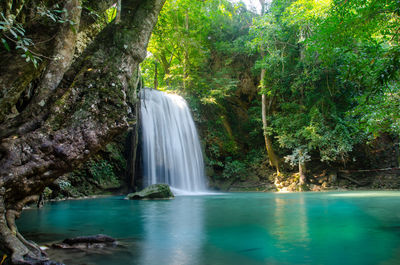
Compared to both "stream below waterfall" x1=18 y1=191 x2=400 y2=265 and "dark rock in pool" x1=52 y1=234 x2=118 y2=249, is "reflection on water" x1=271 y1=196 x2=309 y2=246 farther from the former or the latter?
"dark rock in pool" x1=52 y1=234 x2=118 y2=249

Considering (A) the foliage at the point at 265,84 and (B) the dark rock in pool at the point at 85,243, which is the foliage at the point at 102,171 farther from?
(B) the dark rock in pool at the point at 85,243

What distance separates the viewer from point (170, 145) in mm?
14289

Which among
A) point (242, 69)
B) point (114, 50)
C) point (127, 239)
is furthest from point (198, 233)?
point (242, 69)

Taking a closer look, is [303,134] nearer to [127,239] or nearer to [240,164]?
[240,164]

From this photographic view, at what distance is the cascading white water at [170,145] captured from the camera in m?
13.4

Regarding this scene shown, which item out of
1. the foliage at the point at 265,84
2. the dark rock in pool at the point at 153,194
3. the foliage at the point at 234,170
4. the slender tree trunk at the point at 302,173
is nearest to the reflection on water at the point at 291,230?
the dark rock in pool at the point at 153,194

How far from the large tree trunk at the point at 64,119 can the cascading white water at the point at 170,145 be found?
374 inches

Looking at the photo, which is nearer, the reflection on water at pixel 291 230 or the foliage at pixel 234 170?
the reflection on water at pixel 291 230

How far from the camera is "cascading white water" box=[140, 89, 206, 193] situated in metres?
13.4

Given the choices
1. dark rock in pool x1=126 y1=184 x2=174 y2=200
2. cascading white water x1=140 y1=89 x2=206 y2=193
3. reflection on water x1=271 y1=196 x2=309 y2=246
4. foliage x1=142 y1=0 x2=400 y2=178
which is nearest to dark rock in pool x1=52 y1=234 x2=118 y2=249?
reflection on water x1=271 y1=196 x2=309 y2=246

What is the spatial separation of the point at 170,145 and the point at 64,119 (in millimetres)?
→ 11398

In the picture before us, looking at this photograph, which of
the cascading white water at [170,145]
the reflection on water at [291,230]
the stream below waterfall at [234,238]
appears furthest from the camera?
the cascading white water at [170,145]

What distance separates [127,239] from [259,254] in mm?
1692

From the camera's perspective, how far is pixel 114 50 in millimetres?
3561
